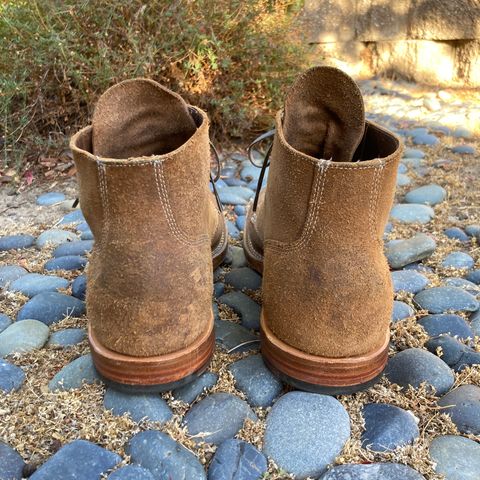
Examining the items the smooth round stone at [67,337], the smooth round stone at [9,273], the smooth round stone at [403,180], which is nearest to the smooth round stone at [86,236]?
the smooth round stone at [9,273]

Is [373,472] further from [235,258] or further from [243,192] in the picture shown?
[243,192]

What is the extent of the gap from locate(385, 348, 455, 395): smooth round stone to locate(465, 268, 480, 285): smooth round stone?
0.53m

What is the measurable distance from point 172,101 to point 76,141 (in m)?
0.24

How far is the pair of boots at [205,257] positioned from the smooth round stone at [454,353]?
0.78 feet

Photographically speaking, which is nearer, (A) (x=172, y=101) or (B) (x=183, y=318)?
(B) (x=183, y=318)

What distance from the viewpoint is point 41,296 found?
1500 millimetres

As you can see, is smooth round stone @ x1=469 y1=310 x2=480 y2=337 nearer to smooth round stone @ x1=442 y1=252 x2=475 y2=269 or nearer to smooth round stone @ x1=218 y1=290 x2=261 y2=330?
smooth round stone @ x1=442 y1=252 x2=475 y2=269

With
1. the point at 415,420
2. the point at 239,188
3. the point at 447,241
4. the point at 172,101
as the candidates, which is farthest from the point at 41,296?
the point at 447,241

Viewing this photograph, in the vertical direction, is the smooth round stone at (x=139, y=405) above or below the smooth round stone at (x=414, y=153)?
above

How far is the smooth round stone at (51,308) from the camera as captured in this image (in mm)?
1443

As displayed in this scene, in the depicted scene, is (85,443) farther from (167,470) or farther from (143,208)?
(143,208)

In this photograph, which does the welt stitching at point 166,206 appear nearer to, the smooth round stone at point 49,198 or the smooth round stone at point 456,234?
the smooth round stone at point 456,234

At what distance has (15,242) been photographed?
1933 mm

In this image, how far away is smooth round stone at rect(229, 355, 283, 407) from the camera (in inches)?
45.9
